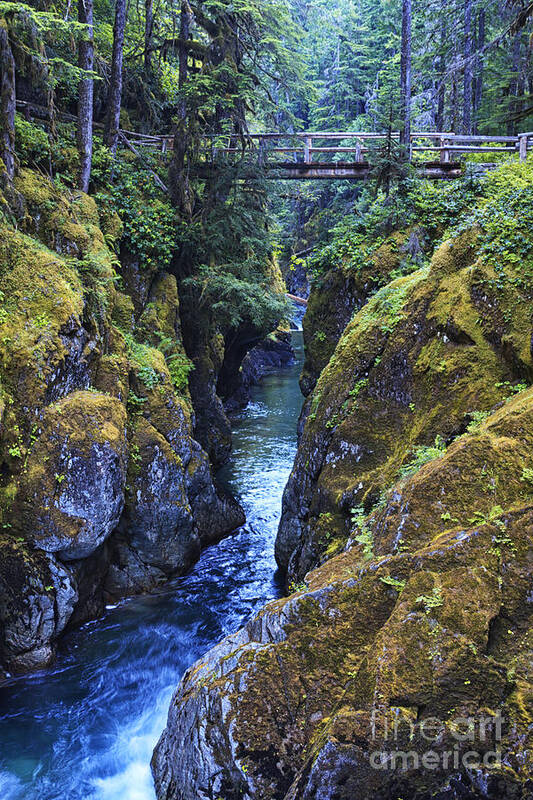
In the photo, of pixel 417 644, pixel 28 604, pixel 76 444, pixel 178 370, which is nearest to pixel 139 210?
pixel 178 370

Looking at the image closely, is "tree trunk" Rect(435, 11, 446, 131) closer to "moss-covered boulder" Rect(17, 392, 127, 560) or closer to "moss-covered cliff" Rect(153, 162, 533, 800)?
"moss-covered cliff" Rect(153, 162, 533, 800)

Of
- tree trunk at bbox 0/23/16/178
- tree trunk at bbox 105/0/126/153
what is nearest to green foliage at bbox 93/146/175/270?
tree trunk at bbox 105/0/126/153

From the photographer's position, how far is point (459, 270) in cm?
866

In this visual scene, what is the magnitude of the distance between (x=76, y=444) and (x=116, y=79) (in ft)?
38.9

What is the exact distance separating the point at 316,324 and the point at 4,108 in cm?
893

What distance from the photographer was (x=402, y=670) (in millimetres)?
4258

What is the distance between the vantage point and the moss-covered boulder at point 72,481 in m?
8.55

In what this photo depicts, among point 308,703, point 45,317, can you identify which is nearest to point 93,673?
point 308,703

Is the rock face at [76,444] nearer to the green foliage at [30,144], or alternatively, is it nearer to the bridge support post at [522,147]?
the green foliage at [30,144]

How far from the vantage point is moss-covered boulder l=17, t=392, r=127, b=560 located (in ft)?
28.1

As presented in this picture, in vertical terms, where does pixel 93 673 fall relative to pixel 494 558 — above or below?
below

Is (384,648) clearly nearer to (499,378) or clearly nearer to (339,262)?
(499,378)

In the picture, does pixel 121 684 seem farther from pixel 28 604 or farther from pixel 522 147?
pixel 522 147

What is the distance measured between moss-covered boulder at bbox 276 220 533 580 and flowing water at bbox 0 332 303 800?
2.02m
